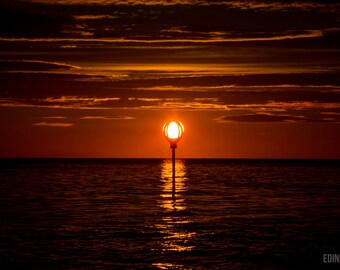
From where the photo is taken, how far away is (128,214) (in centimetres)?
3569

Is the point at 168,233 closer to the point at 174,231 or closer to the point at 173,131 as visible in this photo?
the point at 174,231

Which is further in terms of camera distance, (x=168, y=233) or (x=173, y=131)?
(x=173, y=131)

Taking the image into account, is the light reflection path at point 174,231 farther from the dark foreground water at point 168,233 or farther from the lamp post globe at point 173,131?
the lamp post globe at point 173,131

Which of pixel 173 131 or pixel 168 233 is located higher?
pixel 173 131

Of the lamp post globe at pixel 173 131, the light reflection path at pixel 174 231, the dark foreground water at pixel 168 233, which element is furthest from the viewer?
the lamp post globe at pixel 173 131

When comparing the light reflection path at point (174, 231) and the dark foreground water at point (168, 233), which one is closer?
the dark foreground water at point (168, 233)

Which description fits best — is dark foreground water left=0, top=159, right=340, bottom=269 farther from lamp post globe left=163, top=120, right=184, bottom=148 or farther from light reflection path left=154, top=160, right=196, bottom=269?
lamp post globe left=163, top=120, right=184, bottom=148

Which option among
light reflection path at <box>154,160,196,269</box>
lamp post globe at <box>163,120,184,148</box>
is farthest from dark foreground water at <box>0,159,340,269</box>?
lamp post globe at <box>163,120,184,148</box>

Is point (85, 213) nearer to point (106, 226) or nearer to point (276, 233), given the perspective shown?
point (106, 226)

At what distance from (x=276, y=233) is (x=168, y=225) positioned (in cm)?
514

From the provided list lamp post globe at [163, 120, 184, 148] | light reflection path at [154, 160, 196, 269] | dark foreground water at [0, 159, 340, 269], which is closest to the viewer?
dark foreground water at [0, 159, 340, 269]

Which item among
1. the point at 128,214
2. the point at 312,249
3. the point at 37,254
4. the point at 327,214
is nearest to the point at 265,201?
the point at 327,214

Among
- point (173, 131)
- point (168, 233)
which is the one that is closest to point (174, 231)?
point (168, 233)

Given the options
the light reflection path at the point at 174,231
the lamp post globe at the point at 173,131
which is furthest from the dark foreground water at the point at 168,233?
the lamp post globe at the point at 173,131
